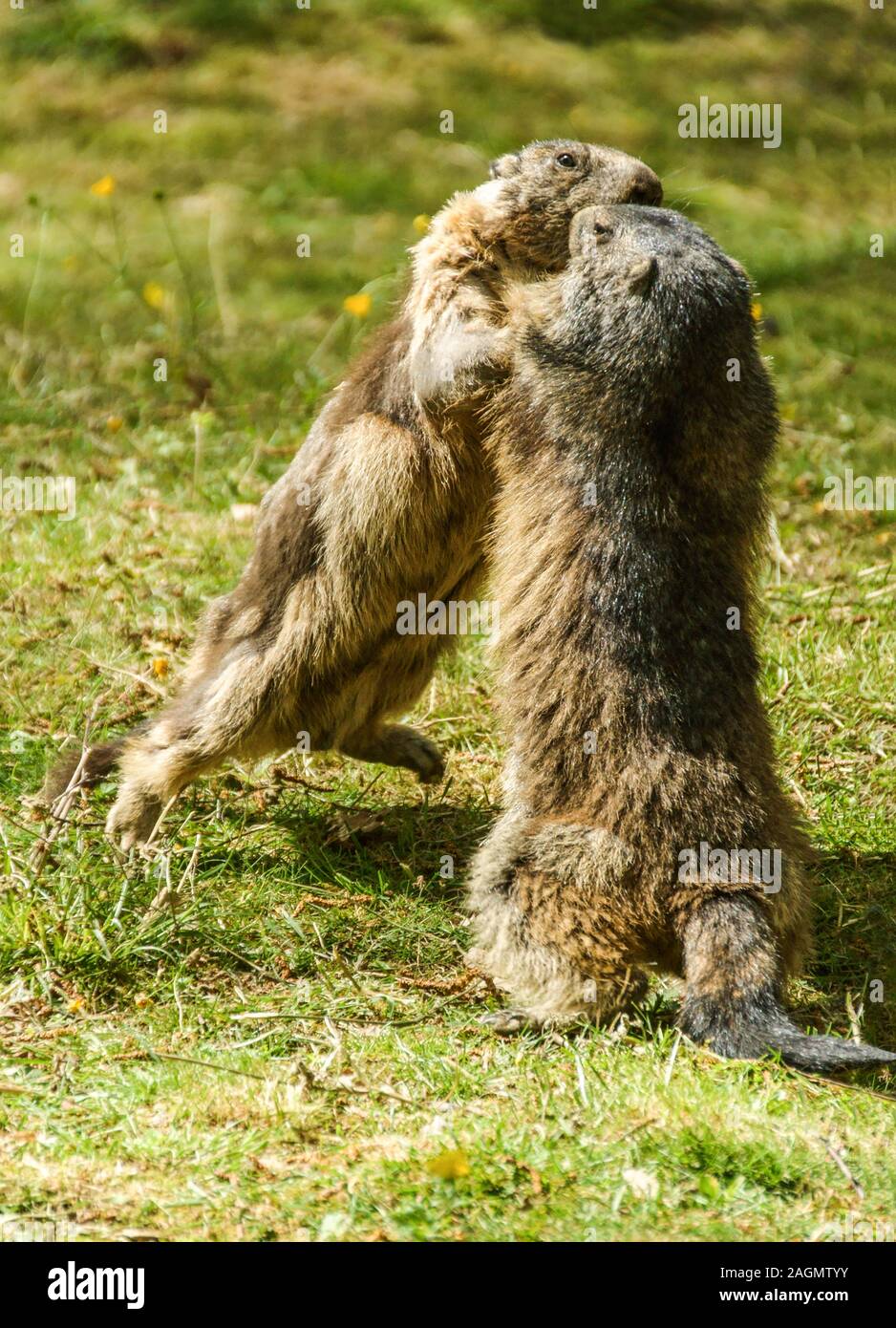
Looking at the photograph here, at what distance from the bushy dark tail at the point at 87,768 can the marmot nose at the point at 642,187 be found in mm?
2576

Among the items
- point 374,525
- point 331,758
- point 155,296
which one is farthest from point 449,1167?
point 155,296

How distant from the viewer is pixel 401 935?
5.24m

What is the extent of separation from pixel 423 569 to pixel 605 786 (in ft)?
4.07

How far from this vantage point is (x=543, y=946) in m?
4.55

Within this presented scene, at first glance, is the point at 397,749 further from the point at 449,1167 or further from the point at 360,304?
the point at 360,304

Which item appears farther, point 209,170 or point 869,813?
point 209,170

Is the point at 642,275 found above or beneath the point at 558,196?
beneath

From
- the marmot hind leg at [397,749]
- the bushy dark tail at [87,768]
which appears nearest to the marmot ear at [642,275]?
the marmot hind leg at [397,749]

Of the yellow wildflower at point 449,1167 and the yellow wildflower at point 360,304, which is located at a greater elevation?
the yellow wildflower at point 360,304

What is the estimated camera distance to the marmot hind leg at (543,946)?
14.9ft

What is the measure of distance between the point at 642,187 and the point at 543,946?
259 centimetres

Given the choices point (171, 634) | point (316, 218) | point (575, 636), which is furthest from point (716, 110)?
point (575, 636)

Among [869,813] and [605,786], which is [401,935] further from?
[869,813]

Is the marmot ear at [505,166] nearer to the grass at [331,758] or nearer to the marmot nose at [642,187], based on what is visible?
the marmot nose at [642,187]
